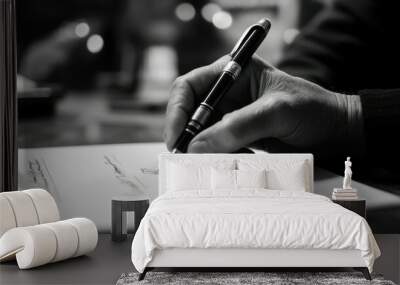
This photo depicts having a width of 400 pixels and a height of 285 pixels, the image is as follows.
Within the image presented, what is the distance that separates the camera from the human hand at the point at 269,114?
6.28m

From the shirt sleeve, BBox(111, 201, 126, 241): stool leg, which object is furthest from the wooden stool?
the shirt sleeve

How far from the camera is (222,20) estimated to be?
21.2ft

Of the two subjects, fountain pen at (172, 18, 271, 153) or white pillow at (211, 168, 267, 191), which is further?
fountain pen at (172, 18, 271, 153)

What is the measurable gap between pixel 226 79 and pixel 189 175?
111 centimetres

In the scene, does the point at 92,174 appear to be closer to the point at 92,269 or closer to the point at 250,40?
the point at 92,269

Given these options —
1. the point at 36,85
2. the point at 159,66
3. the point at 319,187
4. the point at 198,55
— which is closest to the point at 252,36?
the point at 198,55

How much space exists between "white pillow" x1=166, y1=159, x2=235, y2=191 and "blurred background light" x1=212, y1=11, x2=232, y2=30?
1.42 metres

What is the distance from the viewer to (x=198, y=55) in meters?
6.45

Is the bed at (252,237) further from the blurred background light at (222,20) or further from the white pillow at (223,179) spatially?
the blurred background light at (222,20)

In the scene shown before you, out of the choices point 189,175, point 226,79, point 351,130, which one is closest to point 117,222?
point 189,175

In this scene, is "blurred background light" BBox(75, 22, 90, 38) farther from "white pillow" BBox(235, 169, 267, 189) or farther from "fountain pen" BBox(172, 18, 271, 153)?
"white pillow" BBox(235, 169, 267, 189)

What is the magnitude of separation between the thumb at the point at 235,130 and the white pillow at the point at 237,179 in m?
0.62

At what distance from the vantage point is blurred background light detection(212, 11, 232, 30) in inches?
254

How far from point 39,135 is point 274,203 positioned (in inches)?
114
